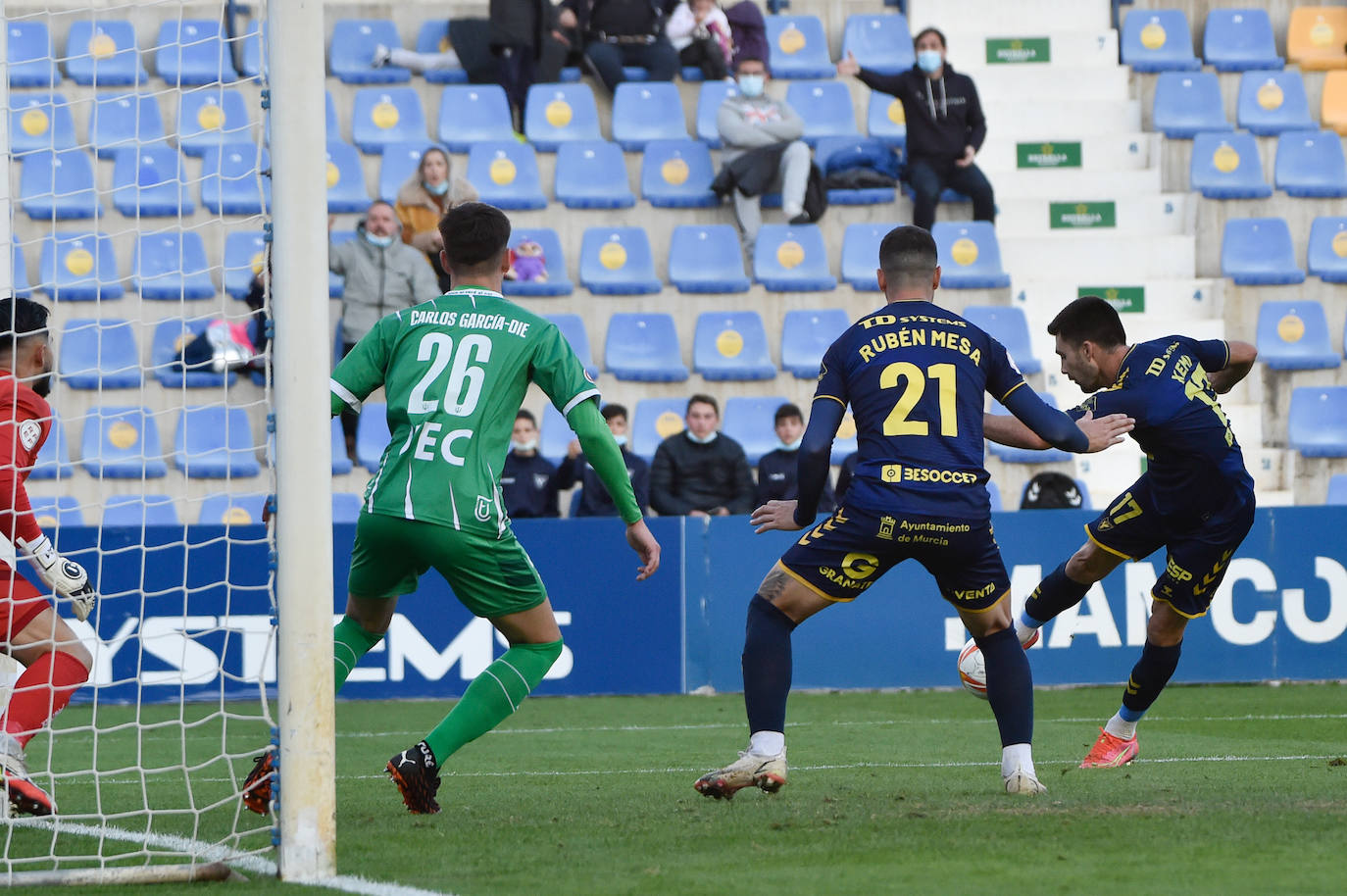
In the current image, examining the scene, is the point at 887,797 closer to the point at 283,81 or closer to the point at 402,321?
the point at 402,321

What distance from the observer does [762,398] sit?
13.8m

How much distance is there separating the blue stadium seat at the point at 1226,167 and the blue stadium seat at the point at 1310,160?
22 cm

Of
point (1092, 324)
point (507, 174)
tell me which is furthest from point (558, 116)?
point (1092, 324)

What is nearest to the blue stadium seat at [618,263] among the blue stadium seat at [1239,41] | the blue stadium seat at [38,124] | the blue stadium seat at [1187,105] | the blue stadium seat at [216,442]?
the blue stadium seat at [216,442]

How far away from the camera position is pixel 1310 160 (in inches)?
634

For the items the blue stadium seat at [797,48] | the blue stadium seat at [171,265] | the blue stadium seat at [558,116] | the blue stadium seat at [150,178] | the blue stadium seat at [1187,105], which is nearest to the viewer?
the blue stadium seat at [171,265]

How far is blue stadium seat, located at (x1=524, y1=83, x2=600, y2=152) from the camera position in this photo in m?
15.8

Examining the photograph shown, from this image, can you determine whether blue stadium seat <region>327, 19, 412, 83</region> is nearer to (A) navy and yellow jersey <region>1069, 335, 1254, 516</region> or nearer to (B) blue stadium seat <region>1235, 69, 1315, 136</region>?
(B) blue stadium seat <region>1235, 69, 1315, 136</region>

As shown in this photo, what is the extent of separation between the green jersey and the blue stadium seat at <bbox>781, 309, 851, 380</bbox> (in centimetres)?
860

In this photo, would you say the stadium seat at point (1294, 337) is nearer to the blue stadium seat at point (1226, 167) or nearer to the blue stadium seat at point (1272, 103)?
the blue stadium seat at point (1226, 167)

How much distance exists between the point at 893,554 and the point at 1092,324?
1618 millimetres

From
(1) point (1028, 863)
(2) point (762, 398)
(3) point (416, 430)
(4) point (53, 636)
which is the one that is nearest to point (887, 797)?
(1) point (1028, 863)

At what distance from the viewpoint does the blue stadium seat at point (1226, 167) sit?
15.8m

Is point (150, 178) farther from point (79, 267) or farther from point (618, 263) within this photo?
point (618, 263)
